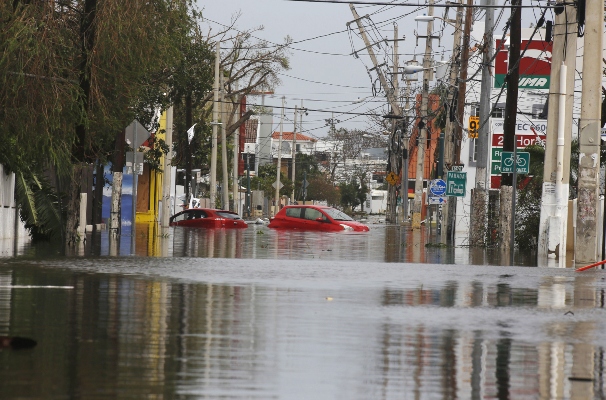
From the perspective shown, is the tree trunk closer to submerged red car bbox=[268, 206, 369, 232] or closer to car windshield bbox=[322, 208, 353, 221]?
submerged red car bbox=[268, 206, 369, 232]

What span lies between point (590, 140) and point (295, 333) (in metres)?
16.2

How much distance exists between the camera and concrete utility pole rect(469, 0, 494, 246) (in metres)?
35.1

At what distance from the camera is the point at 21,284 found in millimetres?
14820

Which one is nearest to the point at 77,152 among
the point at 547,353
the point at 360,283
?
the point at 360,283

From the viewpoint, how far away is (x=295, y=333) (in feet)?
33.6

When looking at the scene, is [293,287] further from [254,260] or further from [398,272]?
[254,260]

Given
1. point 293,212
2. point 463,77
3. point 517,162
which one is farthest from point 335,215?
point 517,162

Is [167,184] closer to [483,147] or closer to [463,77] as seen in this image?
[463,77]

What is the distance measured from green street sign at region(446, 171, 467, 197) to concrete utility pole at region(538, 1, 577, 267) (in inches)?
374

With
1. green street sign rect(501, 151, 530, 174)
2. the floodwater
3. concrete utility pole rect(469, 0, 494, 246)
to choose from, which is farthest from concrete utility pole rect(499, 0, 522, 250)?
the floodwater

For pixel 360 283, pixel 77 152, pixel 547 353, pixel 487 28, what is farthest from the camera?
pixel 487 28

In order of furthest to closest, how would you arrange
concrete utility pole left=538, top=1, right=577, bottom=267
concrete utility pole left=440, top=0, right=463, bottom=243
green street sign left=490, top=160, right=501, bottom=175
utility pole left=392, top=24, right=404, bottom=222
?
utility pole left=392, top=24, right=404, bottom=222 → concrete utility pole left=440, top=0, right=463, bottom=243 → green street sign left=490, top=160, right=501, bottom=175 → concrete utility pole left=538, top=1, right=577, bottom=267

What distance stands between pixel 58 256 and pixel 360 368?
1497cm

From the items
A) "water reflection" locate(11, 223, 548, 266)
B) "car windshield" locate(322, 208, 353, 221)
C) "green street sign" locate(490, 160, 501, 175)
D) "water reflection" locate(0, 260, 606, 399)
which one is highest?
"green street sign" locate(490, 160, 501, 175)
